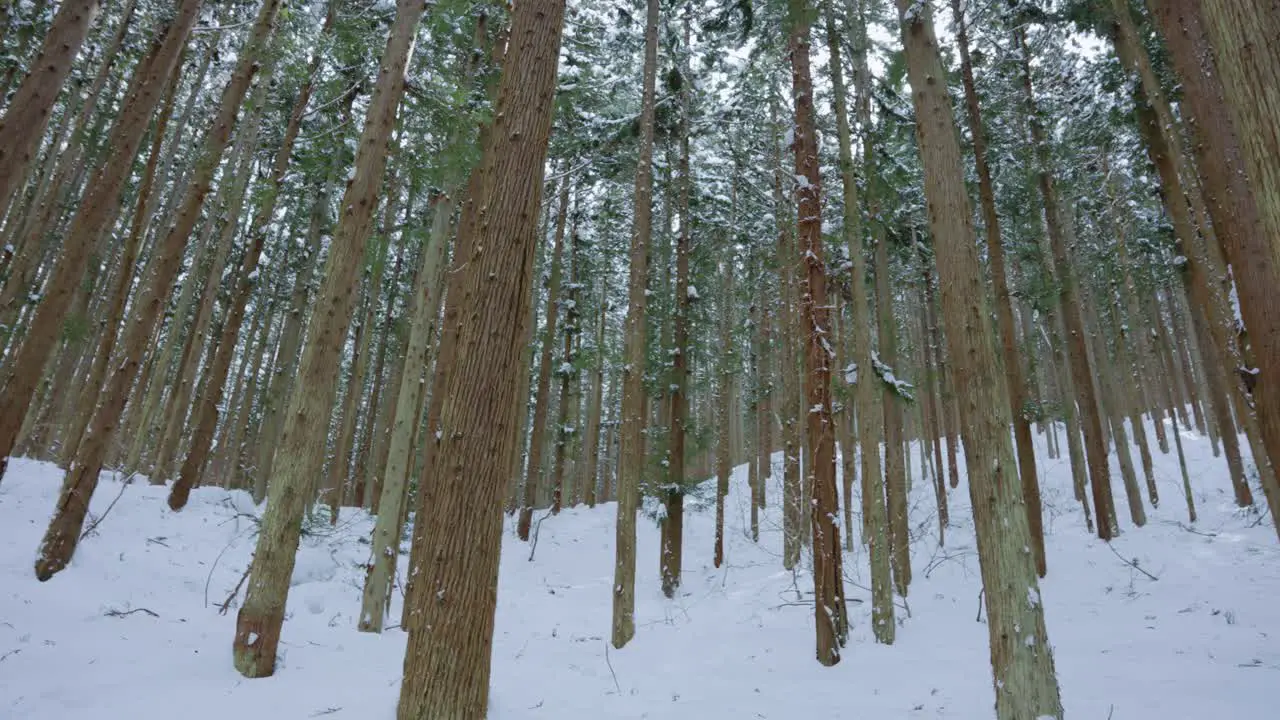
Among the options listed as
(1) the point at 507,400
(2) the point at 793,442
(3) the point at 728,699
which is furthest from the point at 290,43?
(2) the point at 793,442

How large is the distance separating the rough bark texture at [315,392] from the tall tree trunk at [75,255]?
10.1 feet

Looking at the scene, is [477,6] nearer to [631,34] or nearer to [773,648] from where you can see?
[631,34]

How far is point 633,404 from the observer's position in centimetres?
890

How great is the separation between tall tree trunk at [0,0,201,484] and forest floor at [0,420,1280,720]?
1.81 m

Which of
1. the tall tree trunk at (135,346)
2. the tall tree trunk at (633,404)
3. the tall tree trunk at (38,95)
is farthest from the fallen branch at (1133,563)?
the tall tree trunk at (38,95)

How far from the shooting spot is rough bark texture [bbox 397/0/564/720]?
10.7 ft

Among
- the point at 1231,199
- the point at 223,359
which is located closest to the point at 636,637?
the point at 1231,199

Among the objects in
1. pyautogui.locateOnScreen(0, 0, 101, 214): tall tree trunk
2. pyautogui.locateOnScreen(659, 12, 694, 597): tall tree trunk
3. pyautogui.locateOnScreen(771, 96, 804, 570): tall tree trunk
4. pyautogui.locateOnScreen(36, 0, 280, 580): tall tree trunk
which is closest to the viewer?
pyautogui.locateOnScreen(0, 0, 101, 214): tall tree trunk

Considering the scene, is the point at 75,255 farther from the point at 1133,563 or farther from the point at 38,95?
the point at 1133,563

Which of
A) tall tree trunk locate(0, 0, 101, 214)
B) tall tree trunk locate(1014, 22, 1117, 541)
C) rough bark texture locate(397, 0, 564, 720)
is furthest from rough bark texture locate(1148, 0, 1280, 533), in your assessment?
tall tree trunk locate(0, 0, 101, 214)

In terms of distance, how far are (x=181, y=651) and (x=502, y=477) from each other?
13.2ft

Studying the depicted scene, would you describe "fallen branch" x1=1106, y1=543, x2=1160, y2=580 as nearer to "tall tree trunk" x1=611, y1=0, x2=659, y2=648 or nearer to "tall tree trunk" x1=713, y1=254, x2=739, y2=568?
"tall tree trunk" x1=713, y1=254, x2=739, y2=568

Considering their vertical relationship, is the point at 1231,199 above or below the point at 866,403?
above

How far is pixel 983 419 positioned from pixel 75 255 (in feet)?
32.7
